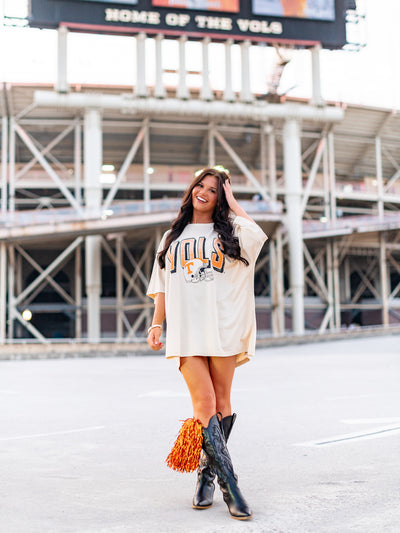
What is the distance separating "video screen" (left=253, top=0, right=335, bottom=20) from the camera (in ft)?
120

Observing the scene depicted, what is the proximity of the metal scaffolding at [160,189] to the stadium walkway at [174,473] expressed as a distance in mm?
24697

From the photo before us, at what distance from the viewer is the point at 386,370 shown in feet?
44.3

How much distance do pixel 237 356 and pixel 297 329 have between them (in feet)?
115

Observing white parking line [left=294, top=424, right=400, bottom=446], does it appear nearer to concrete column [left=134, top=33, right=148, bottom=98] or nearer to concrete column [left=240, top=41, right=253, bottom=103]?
concrete column [left=134, top=33, right=148, bottom=98]

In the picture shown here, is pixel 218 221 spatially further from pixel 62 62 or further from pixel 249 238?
pixel 62 62

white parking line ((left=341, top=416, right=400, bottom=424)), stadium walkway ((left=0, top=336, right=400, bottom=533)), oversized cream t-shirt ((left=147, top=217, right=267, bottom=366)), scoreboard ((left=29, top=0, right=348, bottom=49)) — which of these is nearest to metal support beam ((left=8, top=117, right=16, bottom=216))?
scoreboard ((left=29, top=0, right=348, bottom=49))

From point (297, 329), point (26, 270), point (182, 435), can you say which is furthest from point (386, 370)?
point (26, 270)

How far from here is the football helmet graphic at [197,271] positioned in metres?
3.82

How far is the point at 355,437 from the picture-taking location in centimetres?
578

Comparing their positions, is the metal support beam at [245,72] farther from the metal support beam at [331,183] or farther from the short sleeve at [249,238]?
the short sleeve at [249,238]

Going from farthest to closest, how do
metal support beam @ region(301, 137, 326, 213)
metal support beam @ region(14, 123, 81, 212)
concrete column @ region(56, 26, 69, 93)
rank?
metal support beam @ region(301, 137, 326, 213), metal support beam @ region(14, 123, 81, 212), concrete column @ region(56, 26, 69, 93)

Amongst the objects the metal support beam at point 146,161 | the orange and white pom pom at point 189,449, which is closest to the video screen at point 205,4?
the metal support beam at point 146,161

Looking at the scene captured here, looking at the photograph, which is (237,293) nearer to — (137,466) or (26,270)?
(137,466)

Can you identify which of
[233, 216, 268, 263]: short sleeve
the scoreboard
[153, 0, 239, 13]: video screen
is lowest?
[233, 216, 268, 263]: short sleeve
